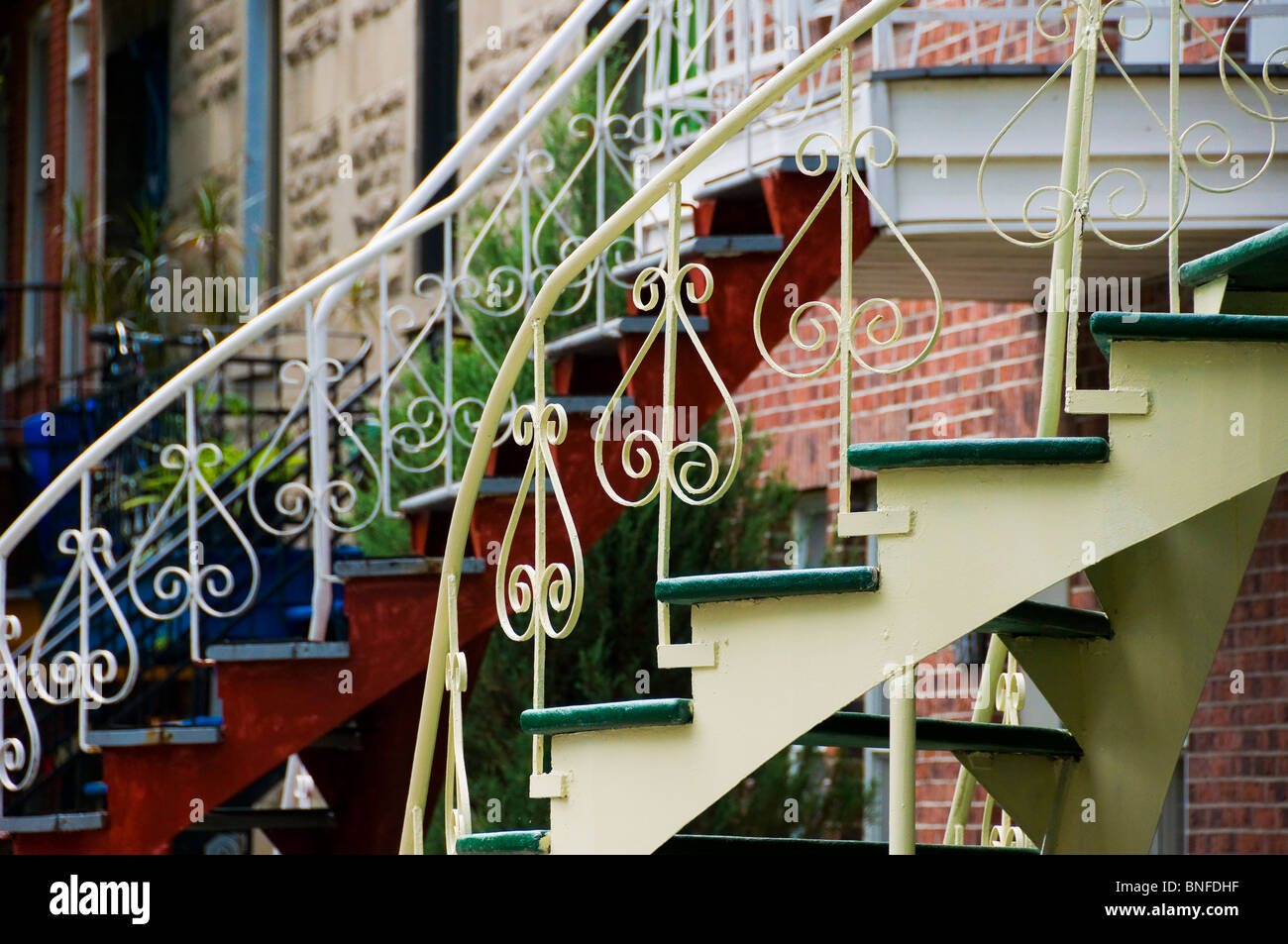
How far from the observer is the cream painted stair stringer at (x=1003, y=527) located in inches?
160

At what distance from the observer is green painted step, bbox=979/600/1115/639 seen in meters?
4.80

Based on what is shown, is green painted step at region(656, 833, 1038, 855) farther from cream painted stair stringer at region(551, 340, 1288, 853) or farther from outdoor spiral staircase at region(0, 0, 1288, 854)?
cream painted stair stringer at region(551, 340, 1288, 853)

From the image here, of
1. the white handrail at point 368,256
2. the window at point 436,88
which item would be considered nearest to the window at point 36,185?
the window at point 436,88

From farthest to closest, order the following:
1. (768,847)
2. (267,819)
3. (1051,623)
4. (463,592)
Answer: (267,819) < (463,592) < (768,847) < (1051,623)

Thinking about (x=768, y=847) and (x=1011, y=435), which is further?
(x=1011, y=435)

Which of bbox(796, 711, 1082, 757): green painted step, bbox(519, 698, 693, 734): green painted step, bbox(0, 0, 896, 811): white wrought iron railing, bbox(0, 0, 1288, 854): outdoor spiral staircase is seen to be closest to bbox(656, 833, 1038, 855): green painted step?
bbox(0, 0, 1288, 854): outdoor spiral staircase

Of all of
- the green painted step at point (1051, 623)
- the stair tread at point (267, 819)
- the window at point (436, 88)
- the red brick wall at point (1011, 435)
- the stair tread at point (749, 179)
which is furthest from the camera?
the window at point (436, 88)

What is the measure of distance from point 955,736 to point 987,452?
124cm

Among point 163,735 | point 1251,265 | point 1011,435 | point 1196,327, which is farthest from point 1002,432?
point 1196,327

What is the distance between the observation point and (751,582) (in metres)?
4.23

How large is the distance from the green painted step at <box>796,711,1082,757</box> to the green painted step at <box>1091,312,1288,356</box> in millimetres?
1268

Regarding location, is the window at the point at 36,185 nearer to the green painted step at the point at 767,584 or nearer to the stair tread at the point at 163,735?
the stair tread at the point at 163,735

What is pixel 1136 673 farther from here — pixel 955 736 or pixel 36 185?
pixel 36 185

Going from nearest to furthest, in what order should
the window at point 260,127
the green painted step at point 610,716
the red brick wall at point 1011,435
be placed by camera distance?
the green painted step at point 610,716
the red brick wall at point 1011,435
the window at point 260,127
